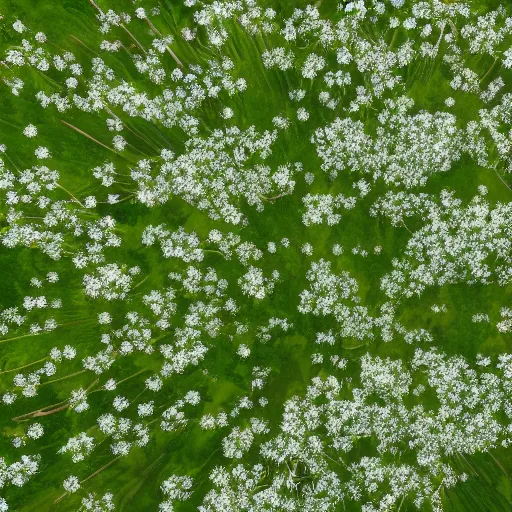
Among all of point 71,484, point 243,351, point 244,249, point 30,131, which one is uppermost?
point 30,131

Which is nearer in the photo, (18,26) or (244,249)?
(18,26)

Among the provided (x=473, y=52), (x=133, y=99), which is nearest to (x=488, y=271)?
(x=473, y=52)

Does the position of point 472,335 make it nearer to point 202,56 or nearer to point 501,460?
point 501,460

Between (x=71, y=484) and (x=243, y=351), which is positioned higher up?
(x=243, y=351)

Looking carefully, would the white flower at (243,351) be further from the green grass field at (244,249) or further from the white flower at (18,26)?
the white flower at (18,26)

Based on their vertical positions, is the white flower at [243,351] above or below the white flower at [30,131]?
below

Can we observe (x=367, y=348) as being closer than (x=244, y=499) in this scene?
No

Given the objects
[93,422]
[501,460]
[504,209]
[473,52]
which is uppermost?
[473,52]

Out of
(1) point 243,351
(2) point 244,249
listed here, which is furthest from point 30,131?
(1) point 243,351

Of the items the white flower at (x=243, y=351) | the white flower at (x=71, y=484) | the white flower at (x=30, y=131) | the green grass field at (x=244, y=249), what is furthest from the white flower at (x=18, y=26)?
the white flower at (x=71, y=484)

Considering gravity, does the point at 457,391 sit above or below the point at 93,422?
below

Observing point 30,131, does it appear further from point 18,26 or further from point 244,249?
point 244,249
